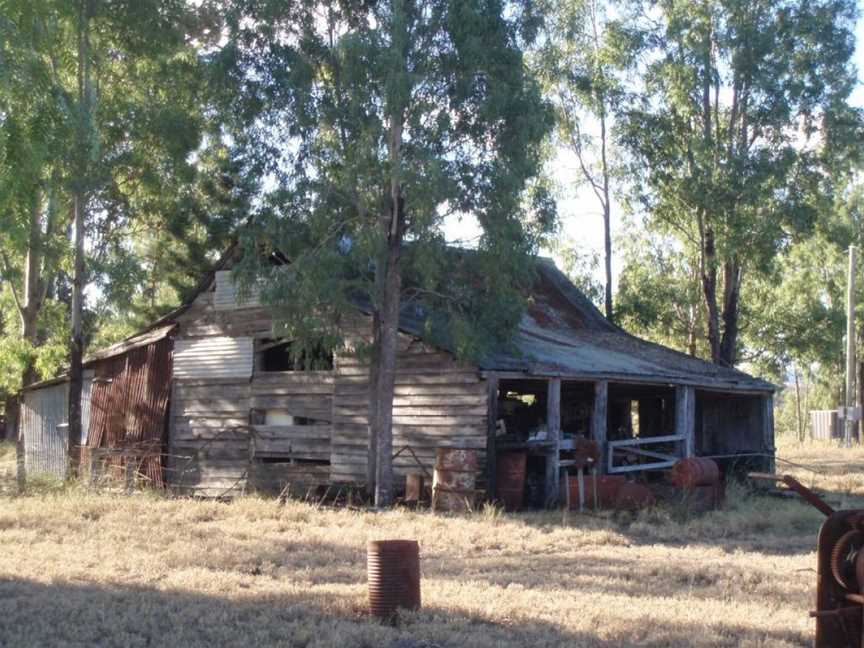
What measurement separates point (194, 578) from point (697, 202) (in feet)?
72.9

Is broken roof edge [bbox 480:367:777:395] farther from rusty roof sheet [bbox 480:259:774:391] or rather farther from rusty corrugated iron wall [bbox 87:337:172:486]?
rusty corrugated iron wall [bbox 87:337:172:486]

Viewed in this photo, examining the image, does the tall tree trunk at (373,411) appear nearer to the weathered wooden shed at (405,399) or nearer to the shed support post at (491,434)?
the weathered wooden shed at (405,399)

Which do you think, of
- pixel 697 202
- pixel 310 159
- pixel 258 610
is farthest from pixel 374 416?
pixel 697 202

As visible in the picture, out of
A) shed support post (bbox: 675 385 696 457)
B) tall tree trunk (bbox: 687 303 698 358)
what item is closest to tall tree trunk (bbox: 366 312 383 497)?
shed support post (bbox: 675 385 696 457)

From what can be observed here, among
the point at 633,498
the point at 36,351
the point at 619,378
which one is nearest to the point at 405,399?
→ the point at 619,378

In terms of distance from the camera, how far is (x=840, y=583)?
21.2ft

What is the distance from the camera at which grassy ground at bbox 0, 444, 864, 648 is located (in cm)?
811

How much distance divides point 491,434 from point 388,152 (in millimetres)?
5069

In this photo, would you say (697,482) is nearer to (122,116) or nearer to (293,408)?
(293,408)

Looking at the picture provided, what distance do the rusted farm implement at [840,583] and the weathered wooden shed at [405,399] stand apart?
445 inches

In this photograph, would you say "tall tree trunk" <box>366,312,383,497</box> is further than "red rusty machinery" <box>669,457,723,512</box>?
Yes

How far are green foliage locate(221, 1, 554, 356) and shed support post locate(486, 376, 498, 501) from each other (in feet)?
2.68

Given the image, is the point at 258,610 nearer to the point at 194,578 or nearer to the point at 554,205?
the point at 194,578

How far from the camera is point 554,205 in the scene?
61.0ft
